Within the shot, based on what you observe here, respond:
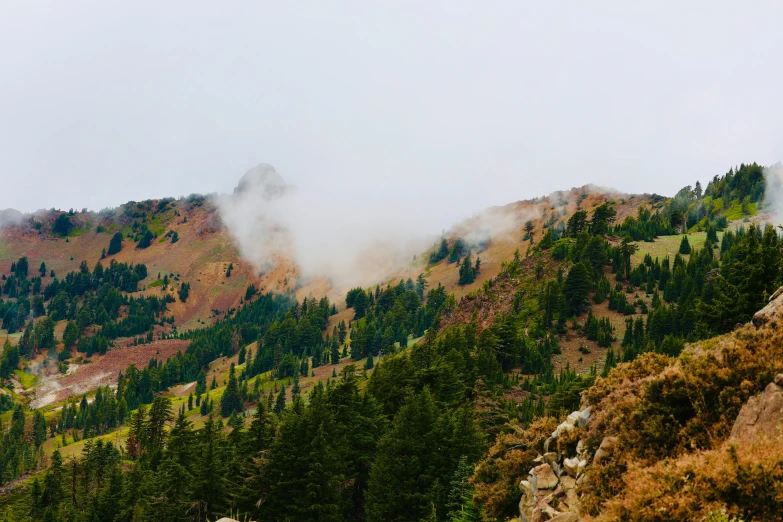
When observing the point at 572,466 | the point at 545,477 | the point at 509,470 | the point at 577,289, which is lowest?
the point at 577,289

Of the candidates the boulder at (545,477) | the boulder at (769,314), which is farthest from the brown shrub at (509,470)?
the boulder at (769,314)

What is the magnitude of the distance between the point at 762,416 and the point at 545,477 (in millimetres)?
9596

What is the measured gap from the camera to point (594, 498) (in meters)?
16.6

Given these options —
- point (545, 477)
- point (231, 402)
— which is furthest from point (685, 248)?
point (545, 477)

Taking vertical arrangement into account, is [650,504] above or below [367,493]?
above

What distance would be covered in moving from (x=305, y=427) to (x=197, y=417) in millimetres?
167741

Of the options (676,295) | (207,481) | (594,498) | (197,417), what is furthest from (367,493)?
(197,417)

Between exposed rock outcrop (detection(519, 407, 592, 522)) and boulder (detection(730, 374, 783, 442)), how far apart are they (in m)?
5.65

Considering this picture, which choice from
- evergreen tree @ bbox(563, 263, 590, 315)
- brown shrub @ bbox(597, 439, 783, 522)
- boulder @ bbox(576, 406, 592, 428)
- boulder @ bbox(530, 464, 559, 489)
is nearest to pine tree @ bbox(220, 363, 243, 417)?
evergreen tree @ bbox(563, 263, 590, 315)

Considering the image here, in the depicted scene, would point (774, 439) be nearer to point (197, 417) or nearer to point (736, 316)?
point (736, 316)

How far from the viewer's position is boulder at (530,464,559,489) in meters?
21.3

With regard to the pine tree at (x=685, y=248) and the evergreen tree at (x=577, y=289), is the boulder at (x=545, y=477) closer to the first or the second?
the evergreen tree at (x=577, y=289)

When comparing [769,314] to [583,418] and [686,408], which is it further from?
[583,418]

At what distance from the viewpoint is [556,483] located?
69.0ft
